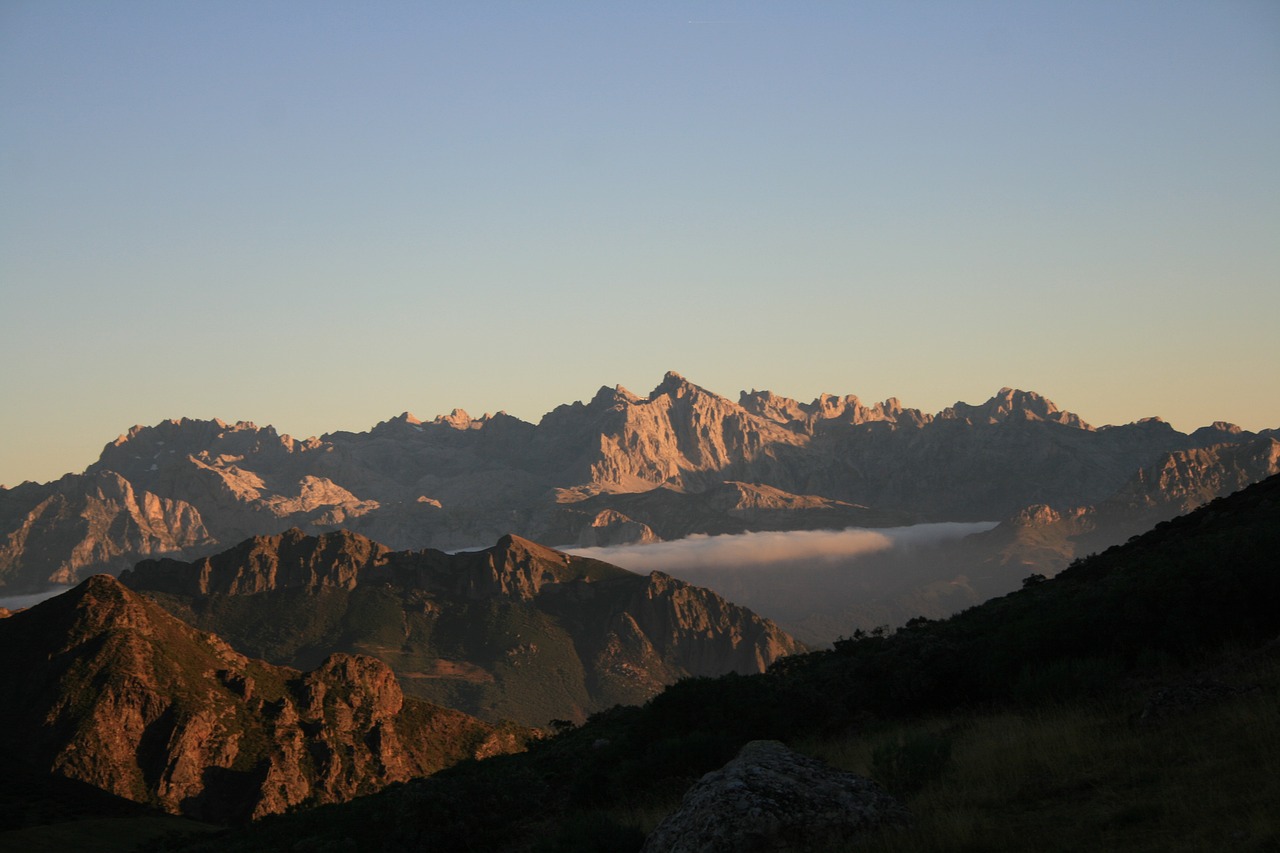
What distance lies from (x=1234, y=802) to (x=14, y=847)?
82469 mm

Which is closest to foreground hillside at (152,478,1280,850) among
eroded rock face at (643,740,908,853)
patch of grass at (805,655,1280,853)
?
patch of grass at (805,655,1280,853)

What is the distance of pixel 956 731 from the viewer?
37.2 meters

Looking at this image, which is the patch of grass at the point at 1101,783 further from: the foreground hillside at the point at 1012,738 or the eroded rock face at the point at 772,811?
the eroded rock face at the point at 772,811

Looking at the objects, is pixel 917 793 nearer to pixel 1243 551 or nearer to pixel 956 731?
pixel 956 731

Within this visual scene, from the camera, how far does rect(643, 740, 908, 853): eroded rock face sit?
79.8ft

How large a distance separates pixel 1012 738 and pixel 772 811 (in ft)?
35.6

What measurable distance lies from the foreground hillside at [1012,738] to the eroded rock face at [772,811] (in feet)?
3.71

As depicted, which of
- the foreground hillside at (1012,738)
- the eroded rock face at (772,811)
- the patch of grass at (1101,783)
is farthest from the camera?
the foreground hillside at (1012,738)

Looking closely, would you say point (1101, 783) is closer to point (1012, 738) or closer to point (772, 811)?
point (1012, 738)

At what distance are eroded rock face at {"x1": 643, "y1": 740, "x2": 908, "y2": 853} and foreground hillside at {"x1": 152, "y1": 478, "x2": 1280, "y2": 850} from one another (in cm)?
113

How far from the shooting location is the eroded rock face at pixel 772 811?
79.8 feet

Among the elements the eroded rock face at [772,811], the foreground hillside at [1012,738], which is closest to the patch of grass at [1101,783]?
the foreground hillside at [1012,738]

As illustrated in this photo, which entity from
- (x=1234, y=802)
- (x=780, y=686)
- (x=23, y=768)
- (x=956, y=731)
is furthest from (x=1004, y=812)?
(x=23, y=768)

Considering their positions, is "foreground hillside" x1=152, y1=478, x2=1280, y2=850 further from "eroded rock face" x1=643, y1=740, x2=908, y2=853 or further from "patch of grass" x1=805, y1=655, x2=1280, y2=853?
"eroded rock face" x1=643, y1=740, x2=908, y2=853
